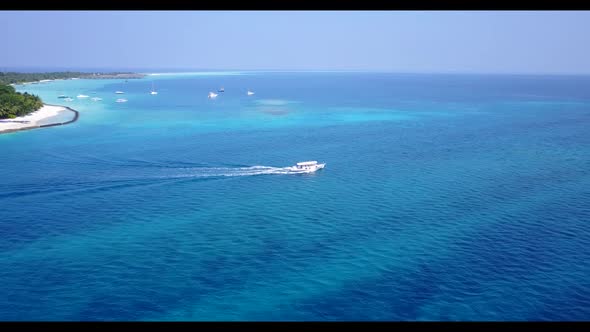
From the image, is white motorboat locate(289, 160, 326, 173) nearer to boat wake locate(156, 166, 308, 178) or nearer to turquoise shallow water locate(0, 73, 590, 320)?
boat wake locate(156, 166, 308, 178)

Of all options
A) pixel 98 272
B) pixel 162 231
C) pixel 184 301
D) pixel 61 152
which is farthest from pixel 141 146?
pixel 184 301

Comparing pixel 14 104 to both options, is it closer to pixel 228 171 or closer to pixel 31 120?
pixel 31 120

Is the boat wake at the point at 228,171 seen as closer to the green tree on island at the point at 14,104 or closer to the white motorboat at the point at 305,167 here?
the white motorboat at the point at 305,167

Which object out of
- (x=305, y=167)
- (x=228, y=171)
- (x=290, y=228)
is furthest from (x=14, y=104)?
(x=290, y=228)

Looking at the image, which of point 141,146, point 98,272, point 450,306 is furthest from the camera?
point 141,146

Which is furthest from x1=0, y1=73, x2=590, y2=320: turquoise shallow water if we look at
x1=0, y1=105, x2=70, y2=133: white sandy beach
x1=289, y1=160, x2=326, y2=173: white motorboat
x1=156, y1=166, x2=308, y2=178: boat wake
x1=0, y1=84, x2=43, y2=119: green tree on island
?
x1=0, y1=84, x2=43, y2=119: green tree on island

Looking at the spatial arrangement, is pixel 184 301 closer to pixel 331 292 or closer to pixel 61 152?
pixel 331 292
